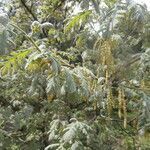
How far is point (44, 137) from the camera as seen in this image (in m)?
5.26

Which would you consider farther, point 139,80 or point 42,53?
point 139,80

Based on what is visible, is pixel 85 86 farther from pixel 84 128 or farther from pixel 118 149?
pixel 118 149

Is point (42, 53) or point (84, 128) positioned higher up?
point (42, 53)

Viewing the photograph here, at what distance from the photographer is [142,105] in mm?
3918

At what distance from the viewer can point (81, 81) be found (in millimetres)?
3293

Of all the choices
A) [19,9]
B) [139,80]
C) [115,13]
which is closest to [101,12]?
[115,13]

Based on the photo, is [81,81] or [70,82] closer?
[70,82]

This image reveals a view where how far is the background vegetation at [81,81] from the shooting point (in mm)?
3084

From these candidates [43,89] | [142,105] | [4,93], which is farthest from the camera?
[4,93]

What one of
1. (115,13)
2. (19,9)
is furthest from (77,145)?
(19,9)

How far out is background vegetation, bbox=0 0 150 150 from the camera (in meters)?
3.08

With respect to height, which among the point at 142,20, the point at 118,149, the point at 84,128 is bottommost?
the point at 118,149

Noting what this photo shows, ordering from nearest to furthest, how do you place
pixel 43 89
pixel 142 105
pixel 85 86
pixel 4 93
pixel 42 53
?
pixel 42 53 < pixel 85 86 < pixel 142 105 < pixel 43 89 < pixel 4 93

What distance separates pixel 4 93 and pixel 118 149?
1.61 meters
